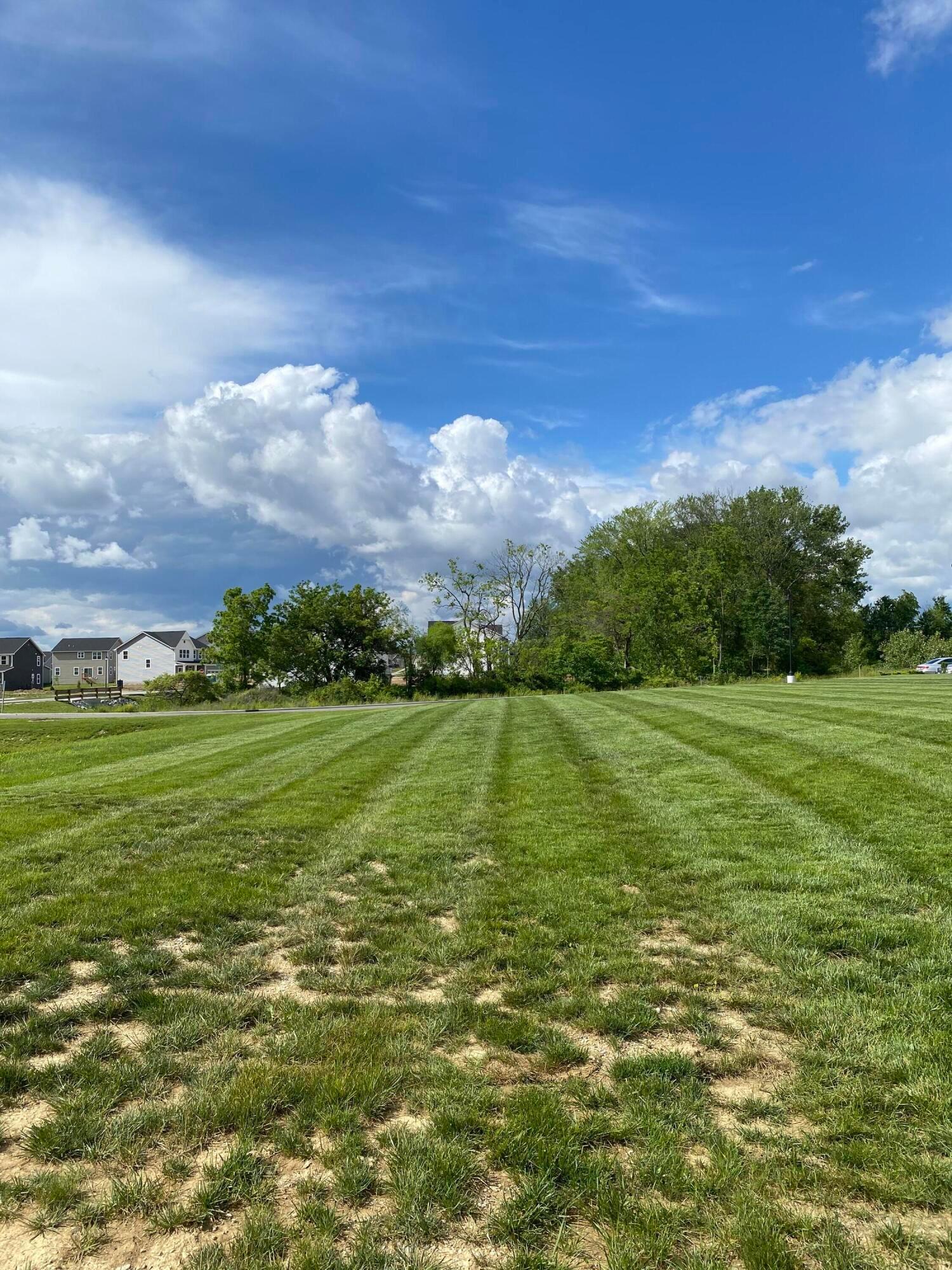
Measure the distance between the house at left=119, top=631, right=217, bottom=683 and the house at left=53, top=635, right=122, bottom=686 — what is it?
92.9 inches

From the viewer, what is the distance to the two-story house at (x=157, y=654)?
292ft

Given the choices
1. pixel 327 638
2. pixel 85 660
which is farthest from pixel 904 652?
pixel 85 660

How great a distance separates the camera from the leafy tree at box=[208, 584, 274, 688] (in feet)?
152

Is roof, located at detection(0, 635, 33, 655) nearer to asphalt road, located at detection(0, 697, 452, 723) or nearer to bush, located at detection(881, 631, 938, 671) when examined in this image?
asphalt road, located at detection(0, 697, 452, 723)

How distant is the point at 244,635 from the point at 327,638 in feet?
18.8

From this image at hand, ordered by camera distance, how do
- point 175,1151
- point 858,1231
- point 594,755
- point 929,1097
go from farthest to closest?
point 594,755 → point 929,1097 → point 175,1151 → point 858,1231

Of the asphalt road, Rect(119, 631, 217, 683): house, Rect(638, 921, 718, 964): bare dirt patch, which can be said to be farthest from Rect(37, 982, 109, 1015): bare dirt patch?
Rect(119, 631, 217, 683): house

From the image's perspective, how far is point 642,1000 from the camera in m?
3.94

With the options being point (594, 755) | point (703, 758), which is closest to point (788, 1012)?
point (703, 758)

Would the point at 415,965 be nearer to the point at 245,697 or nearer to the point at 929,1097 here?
the point at 929,1097

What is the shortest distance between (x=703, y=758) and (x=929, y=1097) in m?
8.24

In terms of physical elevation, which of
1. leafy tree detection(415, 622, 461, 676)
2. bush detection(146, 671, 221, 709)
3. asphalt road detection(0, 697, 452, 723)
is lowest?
asphalt road detection(0, 697, 452, 723)

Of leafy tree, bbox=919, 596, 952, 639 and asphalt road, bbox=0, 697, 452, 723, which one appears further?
leafy tree, bbox=919, 596, 952, 639

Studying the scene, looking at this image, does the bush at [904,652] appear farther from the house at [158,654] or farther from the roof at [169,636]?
the roof at [169,636]
